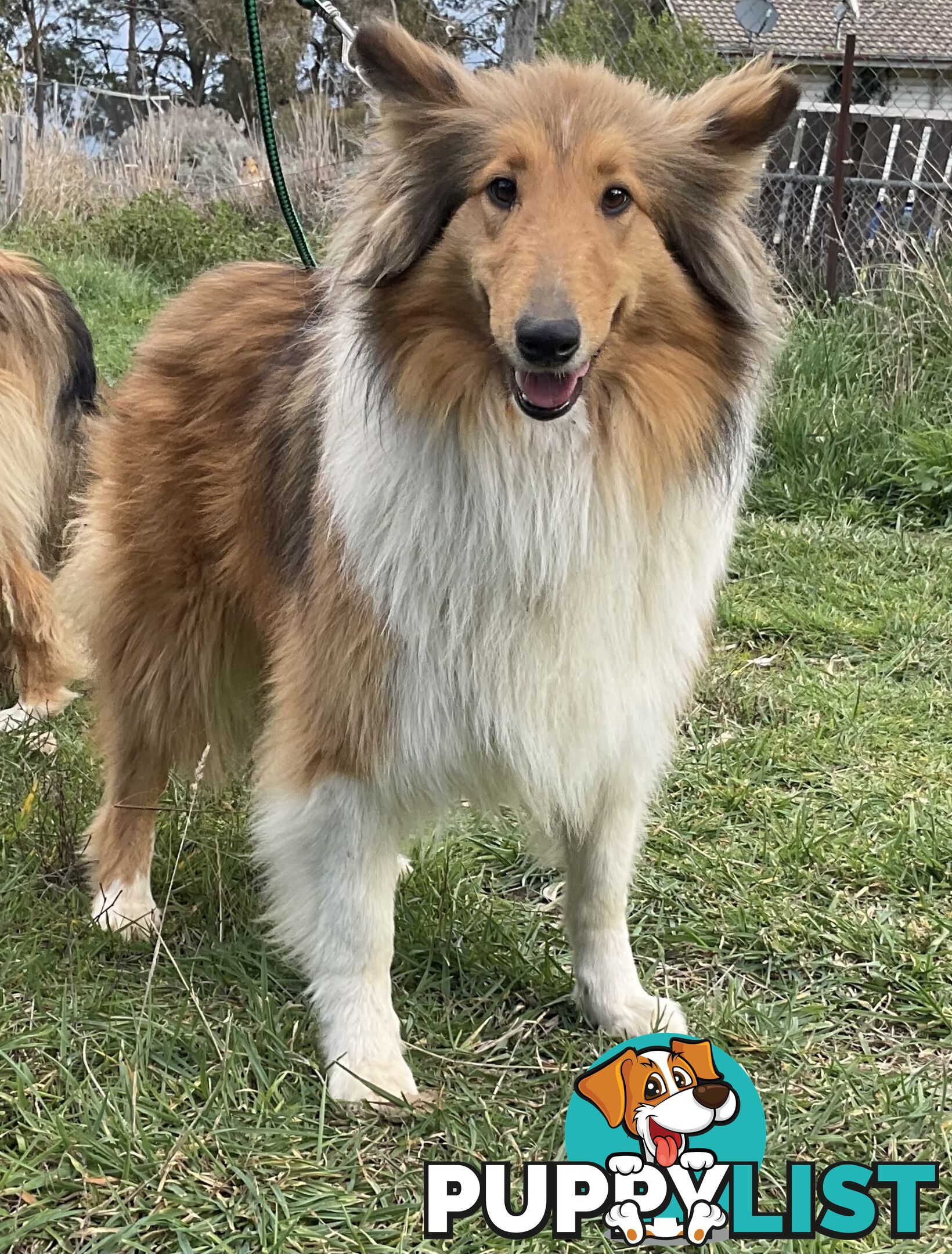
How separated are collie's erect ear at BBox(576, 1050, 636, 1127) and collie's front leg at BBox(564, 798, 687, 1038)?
0.48 meters

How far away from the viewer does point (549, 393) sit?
2.02 m

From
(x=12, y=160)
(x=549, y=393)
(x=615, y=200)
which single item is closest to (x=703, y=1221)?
(x=549, y=393)

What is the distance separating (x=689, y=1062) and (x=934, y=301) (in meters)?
5.91

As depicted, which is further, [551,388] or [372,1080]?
→ [372,1080]

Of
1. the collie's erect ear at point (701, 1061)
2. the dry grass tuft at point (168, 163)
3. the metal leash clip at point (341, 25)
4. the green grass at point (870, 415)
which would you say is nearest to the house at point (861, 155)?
the green grass at point (870, 415)

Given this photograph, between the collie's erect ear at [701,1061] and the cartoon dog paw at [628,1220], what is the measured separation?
19cm

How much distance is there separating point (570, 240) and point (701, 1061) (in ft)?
4.73

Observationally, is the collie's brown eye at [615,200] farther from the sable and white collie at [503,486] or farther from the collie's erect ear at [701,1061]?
the collie's erect ear at [701,1061]

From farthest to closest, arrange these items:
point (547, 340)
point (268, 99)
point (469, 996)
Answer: point (268, 99) < point (469, 996) < point (547, 340)

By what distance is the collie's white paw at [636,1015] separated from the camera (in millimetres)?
2605

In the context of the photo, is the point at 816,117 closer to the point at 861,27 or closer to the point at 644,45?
the point at 644,45

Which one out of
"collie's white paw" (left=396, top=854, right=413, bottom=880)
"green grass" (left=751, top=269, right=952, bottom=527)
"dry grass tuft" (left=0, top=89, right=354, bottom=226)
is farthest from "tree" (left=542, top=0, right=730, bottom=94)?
"collie's white paw" (left=396, top=854, right=413, bottom=880)

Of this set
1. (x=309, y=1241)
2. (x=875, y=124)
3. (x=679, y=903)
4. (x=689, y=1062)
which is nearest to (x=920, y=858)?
(x=679, y=903)

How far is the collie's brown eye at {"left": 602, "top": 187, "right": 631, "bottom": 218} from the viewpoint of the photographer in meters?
2.08
